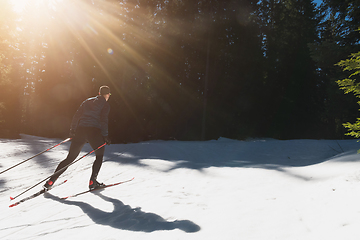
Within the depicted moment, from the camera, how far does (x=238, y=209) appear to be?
3471 millimetres

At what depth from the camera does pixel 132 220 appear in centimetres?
327

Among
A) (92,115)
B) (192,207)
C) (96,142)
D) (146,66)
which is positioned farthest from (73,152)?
(146,66)

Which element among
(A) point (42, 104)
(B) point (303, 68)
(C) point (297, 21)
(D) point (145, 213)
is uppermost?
(C) point (297, 21)

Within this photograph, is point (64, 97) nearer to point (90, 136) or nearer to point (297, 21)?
point (90, 136)

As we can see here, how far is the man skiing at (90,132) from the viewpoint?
4.86m

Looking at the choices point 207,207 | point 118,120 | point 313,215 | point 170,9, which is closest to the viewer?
point 313,215

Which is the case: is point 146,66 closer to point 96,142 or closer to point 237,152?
point 237,152

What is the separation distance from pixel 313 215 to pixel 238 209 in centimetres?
95

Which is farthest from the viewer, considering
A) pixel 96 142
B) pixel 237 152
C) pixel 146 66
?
pixel 146 66

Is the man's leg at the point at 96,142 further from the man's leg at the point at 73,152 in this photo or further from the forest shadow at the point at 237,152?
the forest shadow at the point at 237,152

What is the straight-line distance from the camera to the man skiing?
15.9 ft

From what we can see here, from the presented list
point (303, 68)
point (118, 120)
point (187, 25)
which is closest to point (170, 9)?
point (187, 25)

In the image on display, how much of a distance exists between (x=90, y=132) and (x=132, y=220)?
2.33 metres

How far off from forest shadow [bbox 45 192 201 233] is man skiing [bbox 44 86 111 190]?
3.61ft
